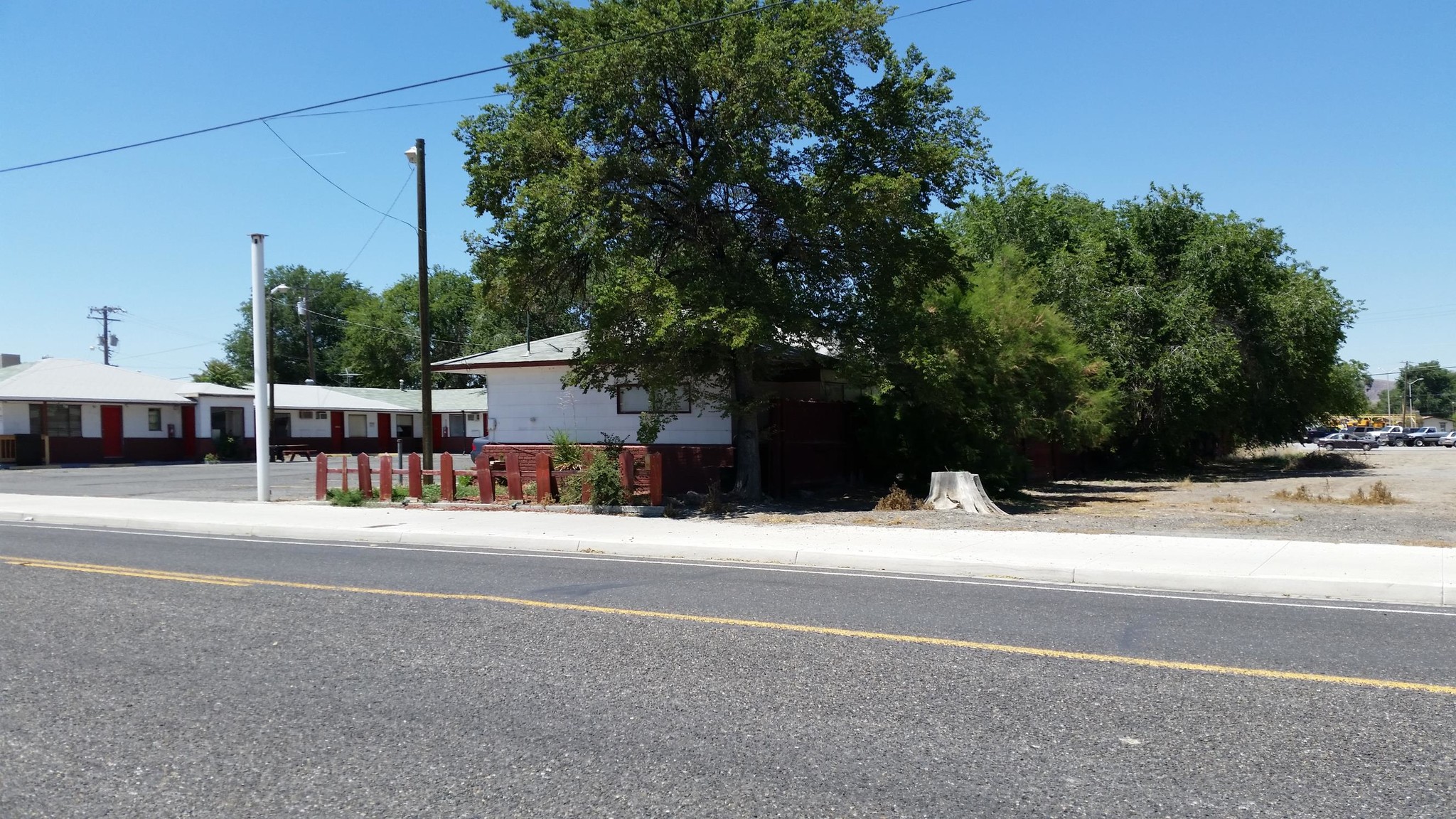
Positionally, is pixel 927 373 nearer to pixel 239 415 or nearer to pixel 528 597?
pixel 528 597

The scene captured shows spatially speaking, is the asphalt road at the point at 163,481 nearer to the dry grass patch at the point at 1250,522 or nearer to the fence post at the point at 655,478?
the fence post at the point at 655,478

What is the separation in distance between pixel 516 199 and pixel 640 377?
3648 mm

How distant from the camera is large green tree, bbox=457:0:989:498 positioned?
1717 cm

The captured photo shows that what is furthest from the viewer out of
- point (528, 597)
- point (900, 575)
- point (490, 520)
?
point (490, 520)

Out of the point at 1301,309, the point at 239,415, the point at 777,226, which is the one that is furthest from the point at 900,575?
the point at 239,415

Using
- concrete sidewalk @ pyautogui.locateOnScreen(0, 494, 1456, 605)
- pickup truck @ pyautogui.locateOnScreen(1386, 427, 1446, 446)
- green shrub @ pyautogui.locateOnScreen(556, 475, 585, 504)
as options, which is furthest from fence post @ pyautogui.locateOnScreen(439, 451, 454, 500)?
pickup truck @ pyautogui.locateOnScreen(1386, 427, 1446, 446)

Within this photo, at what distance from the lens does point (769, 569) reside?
1182 cm

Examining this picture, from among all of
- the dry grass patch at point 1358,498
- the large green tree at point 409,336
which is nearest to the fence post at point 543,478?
the dry grass patch at point 1358,498

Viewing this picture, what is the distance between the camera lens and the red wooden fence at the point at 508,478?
18656 millimetres

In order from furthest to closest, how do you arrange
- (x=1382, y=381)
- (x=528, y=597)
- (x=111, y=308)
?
(x=1382, y=381)
(x=111, y=308)
(x=528, y=597)

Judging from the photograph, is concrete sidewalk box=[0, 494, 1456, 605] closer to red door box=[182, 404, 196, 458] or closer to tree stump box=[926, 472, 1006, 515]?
tree stump box=[926, 472, 1006, 515]

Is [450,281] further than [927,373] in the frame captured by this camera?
Yes

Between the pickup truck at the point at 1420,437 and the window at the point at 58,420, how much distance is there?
262 feet

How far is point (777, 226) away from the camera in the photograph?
18969 mm
